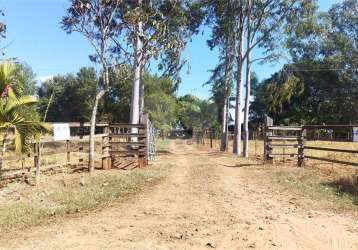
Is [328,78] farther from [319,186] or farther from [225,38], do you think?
[319,186]

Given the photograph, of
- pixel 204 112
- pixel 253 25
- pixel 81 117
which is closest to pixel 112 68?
pixel 253 25

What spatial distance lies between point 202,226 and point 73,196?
3808 millimetres

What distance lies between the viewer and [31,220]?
813 cm

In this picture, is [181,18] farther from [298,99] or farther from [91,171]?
[298,99]

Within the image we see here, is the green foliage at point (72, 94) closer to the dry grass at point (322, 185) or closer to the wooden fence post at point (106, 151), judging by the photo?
the wooden fence post at point (106, 151)

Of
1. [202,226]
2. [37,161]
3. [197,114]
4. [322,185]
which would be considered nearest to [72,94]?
[197,114]

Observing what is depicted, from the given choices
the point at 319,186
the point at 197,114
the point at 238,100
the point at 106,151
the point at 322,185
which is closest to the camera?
the point at 319,186

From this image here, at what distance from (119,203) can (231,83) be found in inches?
958

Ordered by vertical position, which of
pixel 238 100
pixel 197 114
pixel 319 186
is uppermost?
pixel 197 114

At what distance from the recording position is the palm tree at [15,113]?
34.6 feet

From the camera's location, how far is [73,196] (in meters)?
10.2

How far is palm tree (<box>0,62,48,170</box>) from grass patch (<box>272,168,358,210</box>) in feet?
21.2

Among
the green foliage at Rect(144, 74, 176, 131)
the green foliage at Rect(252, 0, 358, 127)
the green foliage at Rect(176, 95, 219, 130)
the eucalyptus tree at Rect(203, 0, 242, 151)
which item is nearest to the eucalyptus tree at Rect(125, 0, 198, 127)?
the eucalyptus tree at Rect(203, 0, 242, 151)

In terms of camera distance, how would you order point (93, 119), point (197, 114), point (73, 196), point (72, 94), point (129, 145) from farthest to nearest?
1. point (197, 114)
2. point (72, 94)
3. point (129, 145)
4. point (93, 119)
5. point (73, 196)
